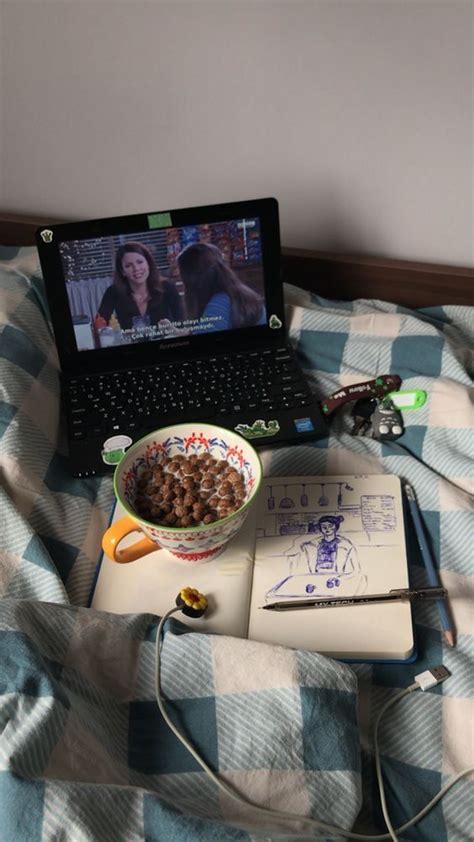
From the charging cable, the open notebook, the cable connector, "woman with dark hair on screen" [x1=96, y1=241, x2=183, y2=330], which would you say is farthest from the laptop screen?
the cable connector

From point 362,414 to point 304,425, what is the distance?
0.23 ft

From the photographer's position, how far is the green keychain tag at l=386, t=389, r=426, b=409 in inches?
33.4

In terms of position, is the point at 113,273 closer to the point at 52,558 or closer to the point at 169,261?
the point at 169,261

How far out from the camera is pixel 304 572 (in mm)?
709

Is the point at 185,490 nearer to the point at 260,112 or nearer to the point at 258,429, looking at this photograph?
the point at 258,429

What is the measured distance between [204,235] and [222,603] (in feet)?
1.33

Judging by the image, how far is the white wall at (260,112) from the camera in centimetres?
87

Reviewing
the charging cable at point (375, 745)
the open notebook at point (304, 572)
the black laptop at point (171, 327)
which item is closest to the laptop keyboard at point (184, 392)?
the black laptop at point (171, 327)

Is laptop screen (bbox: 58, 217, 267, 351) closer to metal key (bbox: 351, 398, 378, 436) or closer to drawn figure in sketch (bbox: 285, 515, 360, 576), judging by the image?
metal key (bbox: 351, 398, 378, 436)

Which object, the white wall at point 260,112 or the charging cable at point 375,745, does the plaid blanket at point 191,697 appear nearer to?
the charging cable at point 375,745

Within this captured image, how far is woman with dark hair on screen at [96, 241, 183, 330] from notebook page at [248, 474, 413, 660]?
24 centimetres

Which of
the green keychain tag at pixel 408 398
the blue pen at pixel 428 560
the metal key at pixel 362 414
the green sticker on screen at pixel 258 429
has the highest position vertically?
the green keychain tag at pixel 408 398

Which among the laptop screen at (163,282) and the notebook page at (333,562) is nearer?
the notebook page at (333,562)

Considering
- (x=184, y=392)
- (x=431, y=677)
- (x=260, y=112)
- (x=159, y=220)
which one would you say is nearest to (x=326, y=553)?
(x=431, y=677)
